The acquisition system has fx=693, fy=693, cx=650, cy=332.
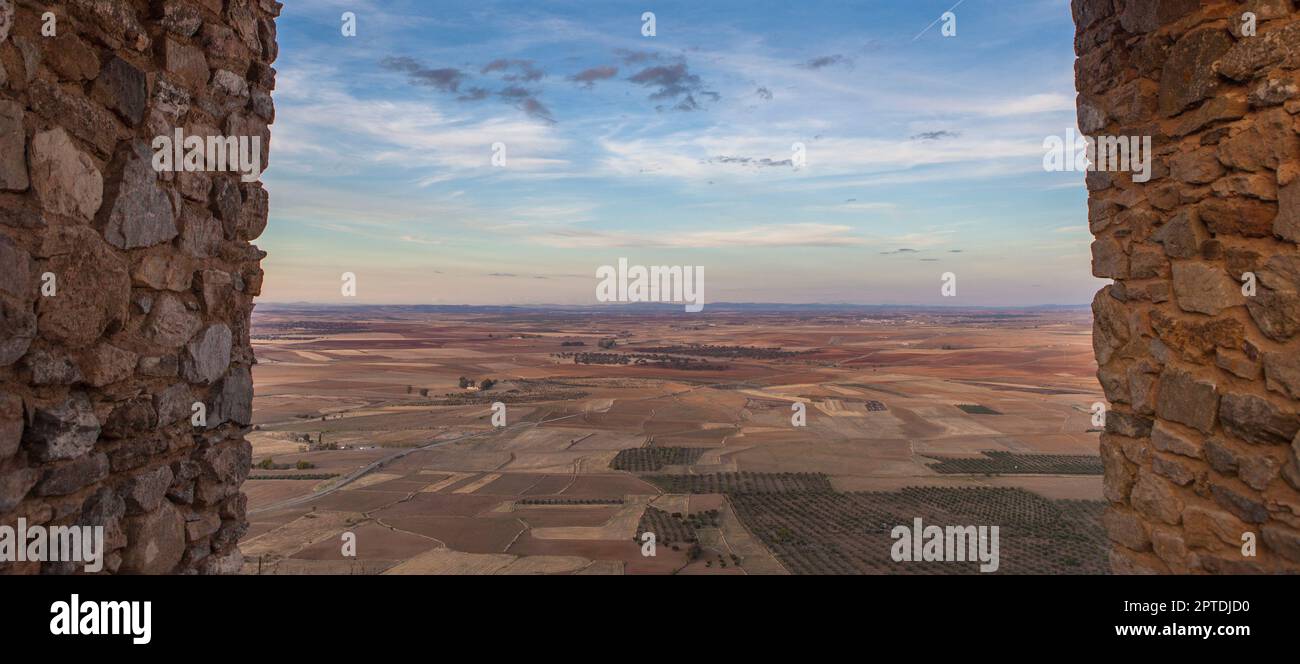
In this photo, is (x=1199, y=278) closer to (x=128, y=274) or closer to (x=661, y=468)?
(x=128, y=274)

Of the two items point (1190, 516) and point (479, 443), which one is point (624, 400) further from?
point (1190, 516)

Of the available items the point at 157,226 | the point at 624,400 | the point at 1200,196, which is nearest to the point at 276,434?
the point at 624,400

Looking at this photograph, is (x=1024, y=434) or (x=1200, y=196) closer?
(x=1200, y=196)

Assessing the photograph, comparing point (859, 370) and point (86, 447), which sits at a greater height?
point (86, 447)

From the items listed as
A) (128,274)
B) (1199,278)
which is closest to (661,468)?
(1199,278)

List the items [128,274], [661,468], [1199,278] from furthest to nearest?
[661,468], [1199,278], [128,274]
